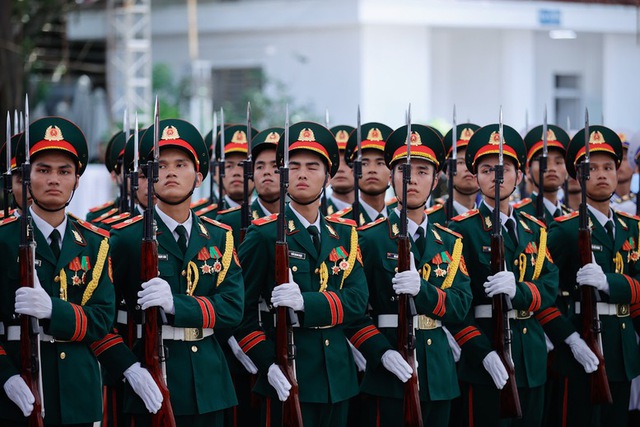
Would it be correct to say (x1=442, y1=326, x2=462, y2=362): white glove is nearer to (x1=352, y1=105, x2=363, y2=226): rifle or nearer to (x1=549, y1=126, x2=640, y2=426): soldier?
(x1=549, y1=126, x2=640, y2=426): soldier

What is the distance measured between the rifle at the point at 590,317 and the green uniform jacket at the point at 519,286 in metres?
0.28

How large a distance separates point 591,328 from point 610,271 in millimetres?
448

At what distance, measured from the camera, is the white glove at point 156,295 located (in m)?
5.28

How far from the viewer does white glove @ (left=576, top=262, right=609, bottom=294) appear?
23.6 ft

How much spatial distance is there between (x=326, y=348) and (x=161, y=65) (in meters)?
19.4

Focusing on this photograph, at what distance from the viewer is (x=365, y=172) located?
820cm

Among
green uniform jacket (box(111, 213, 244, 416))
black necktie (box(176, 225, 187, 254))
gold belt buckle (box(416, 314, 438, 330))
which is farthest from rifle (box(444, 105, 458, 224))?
black necktie (box(176, 225, 187, 254))

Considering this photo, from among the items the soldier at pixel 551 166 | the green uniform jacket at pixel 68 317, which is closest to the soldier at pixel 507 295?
the soldier at pixel 551 166

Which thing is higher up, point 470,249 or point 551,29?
point 551,29

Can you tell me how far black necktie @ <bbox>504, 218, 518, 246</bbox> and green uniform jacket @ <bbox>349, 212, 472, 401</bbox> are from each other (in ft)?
1.80

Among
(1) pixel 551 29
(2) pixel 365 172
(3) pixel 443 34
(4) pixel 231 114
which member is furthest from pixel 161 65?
(2) pixel 365 172

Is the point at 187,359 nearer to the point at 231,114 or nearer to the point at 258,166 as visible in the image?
the point at 258,166

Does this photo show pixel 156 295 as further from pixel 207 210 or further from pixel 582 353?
pixel 582 353

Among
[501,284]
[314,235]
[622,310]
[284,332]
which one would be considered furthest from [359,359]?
[622,310]
